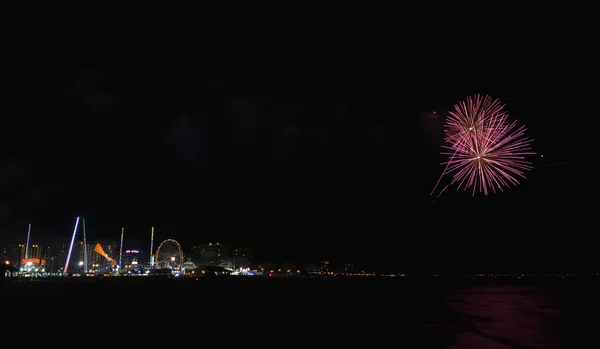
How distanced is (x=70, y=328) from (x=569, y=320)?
24.4 m

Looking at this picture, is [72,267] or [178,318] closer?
[178,318]

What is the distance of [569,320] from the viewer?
24.8 metres

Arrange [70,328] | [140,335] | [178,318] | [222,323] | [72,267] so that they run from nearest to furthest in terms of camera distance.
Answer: [140,335] → [70,328] → [222,323] → [178,318] → [72,267]

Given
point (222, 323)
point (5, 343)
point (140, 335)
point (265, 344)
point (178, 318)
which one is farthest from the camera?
point (178, 318)

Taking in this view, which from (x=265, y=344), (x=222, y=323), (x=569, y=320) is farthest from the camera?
(x=569, y=320)

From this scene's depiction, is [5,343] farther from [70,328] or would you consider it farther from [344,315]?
[344,315]

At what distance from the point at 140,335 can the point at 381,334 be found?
913 centimetres

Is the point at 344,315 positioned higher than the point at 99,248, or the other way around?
the point at 99,248

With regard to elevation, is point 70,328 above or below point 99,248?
below

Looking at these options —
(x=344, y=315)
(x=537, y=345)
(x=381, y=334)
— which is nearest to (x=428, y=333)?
(x=381, y=334)

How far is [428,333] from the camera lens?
731 inches

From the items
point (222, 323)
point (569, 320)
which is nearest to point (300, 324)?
point (222, 323)

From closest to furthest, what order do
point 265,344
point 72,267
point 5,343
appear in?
1. point 5,343
2. point 265,344
3. point 72,267

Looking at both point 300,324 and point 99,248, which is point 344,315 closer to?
point 300,324
